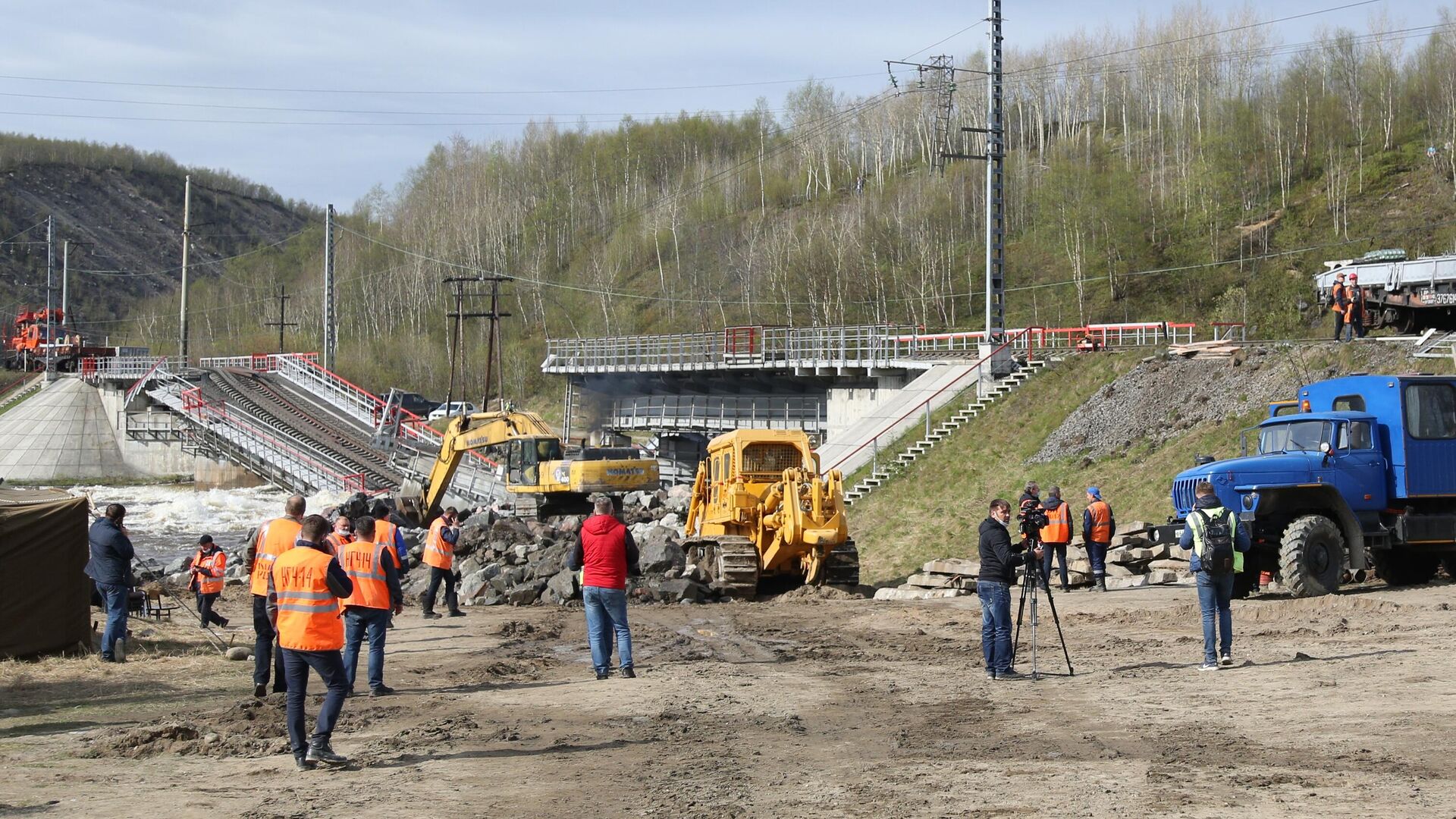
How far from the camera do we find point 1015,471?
107 feet

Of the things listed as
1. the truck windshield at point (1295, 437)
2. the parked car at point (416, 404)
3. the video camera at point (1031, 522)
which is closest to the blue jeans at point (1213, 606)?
the video camera at point (1031, 522)

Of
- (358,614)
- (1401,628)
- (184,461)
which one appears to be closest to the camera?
(358,614)

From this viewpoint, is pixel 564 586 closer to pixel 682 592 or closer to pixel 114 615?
pixel 682 592

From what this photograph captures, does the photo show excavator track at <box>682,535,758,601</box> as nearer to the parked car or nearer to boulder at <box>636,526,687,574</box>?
boulder at <box>636,526,687,574</box>

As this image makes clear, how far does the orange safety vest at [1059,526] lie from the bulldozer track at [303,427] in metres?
38.3

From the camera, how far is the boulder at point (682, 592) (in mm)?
22328

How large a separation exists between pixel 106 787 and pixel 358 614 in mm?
3833

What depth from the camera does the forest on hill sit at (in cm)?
6719

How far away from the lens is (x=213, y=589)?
1858 cm

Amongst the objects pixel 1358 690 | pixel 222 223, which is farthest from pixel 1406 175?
pixel 222 223

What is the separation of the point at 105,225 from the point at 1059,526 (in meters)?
173

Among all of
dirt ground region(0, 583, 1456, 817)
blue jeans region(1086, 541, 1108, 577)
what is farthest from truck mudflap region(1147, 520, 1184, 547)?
dirt ground region(0, 583, 1456, 817)

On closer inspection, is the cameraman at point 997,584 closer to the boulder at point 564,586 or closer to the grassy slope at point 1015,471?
the boulder at point 564,586

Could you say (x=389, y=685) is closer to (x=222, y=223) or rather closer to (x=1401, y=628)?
(x=1401, y=628)
